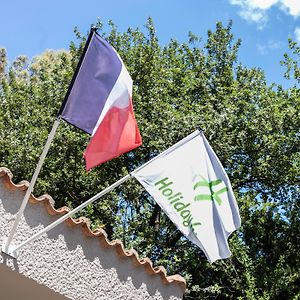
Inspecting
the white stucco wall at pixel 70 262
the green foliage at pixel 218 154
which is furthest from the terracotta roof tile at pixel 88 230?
the green foliage at pixel 218 154

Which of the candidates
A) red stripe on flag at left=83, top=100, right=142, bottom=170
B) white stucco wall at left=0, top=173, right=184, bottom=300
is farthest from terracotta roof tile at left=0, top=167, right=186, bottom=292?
red stripe on flag at left=83, top=100, right=142, bottom=170

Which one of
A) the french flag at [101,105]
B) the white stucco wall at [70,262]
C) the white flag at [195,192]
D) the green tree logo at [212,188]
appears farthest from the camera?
the green tree logo at [212,188]

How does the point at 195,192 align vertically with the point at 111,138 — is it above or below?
below

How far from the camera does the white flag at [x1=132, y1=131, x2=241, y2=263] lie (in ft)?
20.2

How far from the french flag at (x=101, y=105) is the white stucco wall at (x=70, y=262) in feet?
2.49

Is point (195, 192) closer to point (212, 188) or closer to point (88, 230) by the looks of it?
point (212, 188)

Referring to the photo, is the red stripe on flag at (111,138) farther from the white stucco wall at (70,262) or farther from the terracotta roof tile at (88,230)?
the white stucco wall at (70,262)

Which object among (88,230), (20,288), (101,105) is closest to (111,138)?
(101,105)

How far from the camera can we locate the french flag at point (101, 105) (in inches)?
220

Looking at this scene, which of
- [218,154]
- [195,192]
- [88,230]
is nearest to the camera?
[88,230]

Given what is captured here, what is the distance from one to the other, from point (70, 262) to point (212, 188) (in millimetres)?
1668

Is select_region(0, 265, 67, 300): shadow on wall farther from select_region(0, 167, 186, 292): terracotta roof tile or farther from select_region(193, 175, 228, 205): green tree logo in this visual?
select_region(193, 175, 228, 205): green tree logo

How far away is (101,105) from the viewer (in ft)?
18.7

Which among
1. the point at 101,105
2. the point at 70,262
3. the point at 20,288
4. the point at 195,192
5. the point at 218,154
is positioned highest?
the point at 218,154
